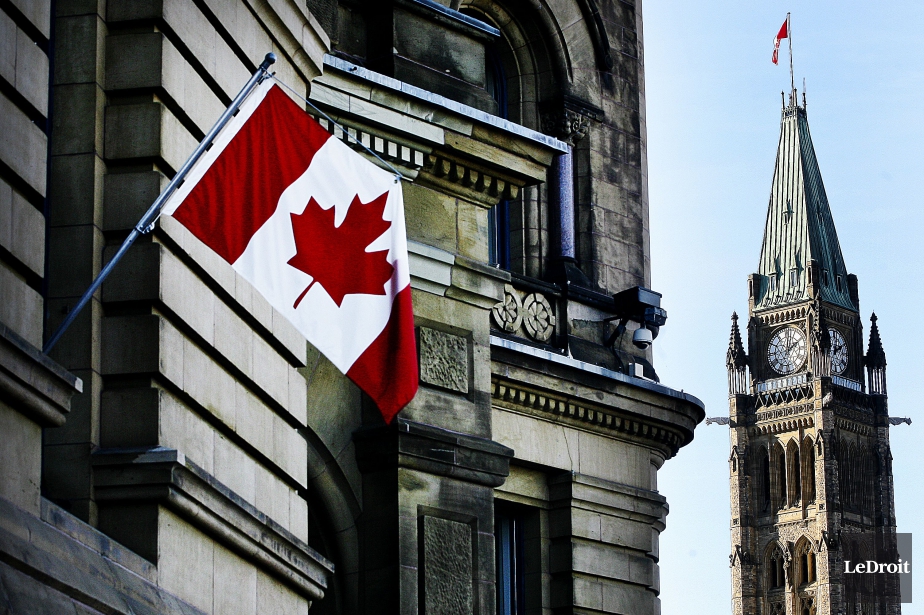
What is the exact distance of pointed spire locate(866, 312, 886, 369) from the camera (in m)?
165

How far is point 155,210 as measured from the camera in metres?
11.3

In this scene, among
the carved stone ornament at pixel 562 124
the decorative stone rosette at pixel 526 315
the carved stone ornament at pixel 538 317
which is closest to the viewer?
the decorative stone rosette at pixel 526 315

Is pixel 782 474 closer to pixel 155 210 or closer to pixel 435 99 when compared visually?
pixel 435 99

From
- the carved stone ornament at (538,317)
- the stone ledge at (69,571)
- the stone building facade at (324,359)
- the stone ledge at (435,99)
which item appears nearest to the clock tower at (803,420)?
the stone building facade at (324,359)

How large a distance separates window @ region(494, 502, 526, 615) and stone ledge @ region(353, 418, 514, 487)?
5088mm

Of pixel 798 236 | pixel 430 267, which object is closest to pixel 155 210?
pixel 430 267

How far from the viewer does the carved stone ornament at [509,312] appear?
2259 cm

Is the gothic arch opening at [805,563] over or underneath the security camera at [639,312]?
over

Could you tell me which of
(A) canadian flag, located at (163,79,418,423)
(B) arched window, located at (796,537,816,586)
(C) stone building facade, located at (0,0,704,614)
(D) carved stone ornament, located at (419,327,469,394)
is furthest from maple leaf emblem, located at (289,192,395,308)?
(B) arched window, located at (796,537,816,586)

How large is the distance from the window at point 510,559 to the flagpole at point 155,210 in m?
11.3

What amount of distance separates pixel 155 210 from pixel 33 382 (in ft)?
5.78

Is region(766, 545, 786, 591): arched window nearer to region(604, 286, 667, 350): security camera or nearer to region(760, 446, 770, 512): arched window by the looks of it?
region(760, 446, 770, 512): arched window

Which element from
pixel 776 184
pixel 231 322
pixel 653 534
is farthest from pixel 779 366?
pixel 231 322

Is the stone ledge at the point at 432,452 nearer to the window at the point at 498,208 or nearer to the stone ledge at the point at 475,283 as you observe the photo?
the stone ledge at the point at 475,283
